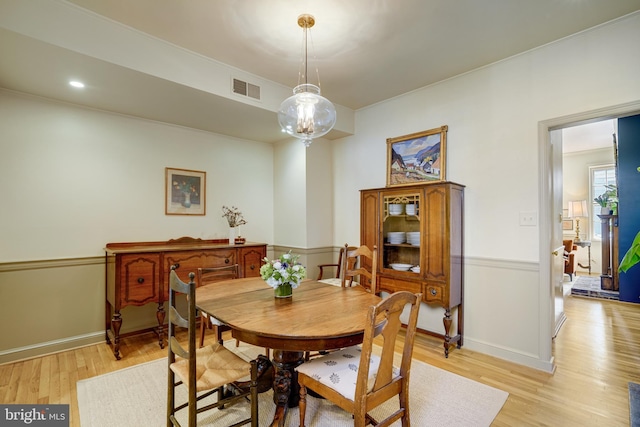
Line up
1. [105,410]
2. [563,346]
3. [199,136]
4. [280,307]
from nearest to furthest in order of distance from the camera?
[280,307], [105,410], [563,346], [199,136]

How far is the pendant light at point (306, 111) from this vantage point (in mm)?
2172

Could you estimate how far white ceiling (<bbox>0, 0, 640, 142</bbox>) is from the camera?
2.15 meters

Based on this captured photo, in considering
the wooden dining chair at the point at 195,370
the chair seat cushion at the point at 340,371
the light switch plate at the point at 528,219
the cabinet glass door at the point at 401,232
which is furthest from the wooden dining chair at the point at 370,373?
the light switch plate at the point at 528,219

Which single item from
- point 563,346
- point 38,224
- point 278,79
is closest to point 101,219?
point 38,224

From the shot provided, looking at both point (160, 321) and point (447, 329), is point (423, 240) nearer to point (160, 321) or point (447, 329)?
point (447, 329)

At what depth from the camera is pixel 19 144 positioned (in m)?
2.85

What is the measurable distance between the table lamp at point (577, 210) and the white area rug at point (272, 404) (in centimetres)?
678

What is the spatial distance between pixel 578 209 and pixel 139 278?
349 inches

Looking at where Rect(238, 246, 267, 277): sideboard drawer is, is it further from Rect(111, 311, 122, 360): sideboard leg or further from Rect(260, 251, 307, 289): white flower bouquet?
Rect(260, 251, 307, 289): white flower bouquet

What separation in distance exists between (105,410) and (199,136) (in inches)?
120

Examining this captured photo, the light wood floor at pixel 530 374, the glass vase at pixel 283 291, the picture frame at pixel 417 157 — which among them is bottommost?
the light wood floor at pixel 530 374

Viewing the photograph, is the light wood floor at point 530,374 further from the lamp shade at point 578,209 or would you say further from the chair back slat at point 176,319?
the lamp shade at point 578,209

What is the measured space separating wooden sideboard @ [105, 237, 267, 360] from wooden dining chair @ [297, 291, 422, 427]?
81.1 inches

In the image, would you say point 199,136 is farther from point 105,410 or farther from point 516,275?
point 516,275
